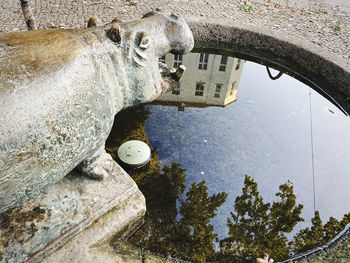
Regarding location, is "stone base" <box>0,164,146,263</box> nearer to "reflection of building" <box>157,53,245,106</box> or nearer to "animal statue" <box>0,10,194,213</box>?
"animal statue" <box>0,10,194,213</box>

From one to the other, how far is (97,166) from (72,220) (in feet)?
1.62

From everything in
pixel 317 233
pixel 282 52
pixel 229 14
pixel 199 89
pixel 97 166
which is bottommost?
pixel 317 233

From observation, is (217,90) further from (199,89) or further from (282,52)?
(282,52)

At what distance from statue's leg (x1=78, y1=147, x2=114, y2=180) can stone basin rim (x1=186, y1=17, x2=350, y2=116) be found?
11.3ft

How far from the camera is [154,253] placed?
245cm

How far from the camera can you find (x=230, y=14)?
641 centimetres

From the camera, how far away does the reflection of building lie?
14.6 feet

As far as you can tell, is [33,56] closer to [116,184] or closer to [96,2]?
[116,184]

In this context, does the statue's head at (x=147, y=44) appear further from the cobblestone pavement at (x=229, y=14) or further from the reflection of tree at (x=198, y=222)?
the cobblestone pavement at (x=229, y=14)

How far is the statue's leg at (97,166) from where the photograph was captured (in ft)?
7.73

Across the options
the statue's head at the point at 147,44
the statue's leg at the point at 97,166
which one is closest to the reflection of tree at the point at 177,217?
the statue's leg at the point at 97,166

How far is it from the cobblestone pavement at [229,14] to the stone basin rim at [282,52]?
13.6 inches

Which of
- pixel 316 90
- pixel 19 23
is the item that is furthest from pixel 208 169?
pixel 19 23

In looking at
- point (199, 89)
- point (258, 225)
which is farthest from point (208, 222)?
point (199, 89)
